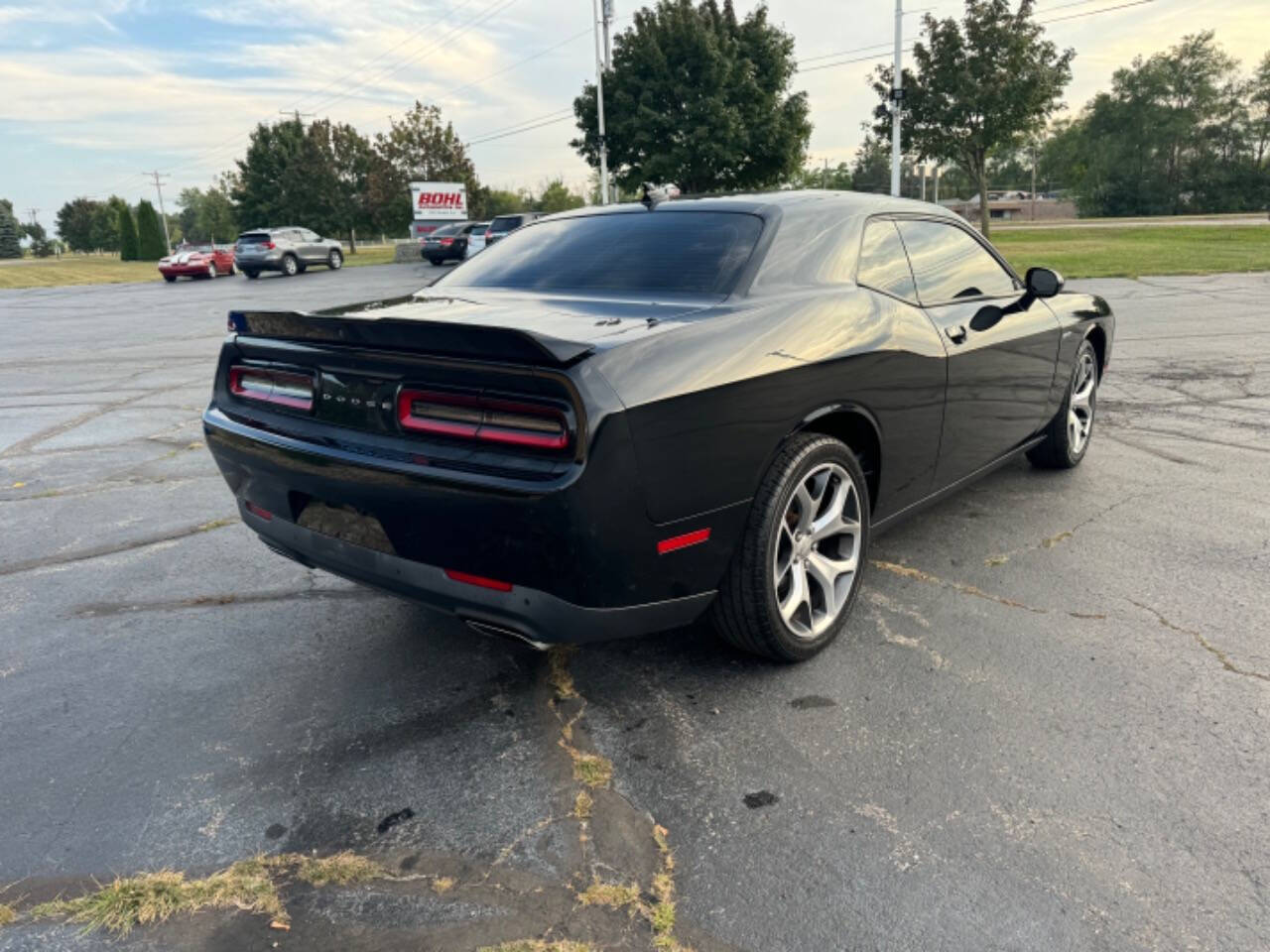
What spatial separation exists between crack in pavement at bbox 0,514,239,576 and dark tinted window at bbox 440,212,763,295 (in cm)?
194

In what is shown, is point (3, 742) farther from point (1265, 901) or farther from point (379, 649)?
point (1265, 901)

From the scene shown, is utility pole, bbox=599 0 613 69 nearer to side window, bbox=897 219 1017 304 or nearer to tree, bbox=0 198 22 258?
side window, bbox=897 219 1017 304

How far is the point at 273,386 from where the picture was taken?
9.42 ft

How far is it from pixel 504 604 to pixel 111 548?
2.88 metres

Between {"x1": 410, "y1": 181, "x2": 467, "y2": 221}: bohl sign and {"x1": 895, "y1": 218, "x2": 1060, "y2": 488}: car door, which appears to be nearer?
{"x1": 895, "y1": 218, "x2": 1060, "y2": 488}: car door

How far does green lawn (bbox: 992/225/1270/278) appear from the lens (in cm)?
1791

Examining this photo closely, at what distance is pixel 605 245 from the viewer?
132 inches

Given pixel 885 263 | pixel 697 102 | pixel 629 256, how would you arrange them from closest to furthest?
pixel 629 256 → pixel 885 263 → pixel 697 102

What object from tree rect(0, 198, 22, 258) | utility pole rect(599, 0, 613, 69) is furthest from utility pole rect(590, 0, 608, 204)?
tree rect(0, 198, 22, 258)

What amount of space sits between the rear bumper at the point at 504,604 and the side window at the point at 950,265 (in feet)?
6.17

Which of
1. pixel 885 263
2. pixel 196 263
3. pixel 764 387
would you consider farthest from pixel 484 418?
pixel 196 263

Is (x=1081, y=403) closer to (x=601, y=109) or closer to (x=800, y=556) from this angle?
(x=800, y=556)

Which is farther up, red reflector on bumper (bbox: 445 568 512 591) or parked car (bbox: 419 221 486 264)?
parked car (bbox: 419 221 486 264)

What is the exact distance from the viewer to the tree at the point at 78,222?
10525 cm
